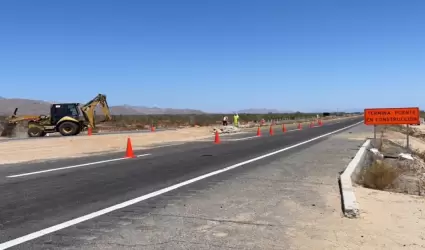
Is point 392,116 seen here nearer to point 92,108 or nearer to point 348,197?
point 348,197

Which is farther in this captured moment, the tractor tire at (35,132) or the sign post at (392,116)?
the tractor tire at (35,132)

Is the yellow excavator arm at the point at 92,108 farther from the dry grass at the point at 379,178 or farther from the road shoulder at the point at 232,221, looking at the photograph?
the dry grass at the point at 379,178

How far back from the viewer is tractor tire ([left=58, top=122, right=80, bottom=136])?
1240 inches

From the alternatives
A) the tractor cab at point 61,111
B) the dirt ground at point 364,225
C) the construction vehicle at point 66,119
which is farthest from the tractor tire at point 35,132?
the dirt ground at point 364,225

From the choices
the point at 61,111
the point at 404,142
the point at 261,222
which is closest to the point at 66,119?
the point at 61,111

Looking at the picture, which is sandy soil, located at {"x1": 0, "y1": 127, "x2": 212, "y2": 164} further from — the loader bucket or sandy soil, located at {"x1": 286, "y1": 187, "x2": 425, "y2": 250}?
sandy soil, located at {"x1": 286, "y1": 187, "x2": 425, "y2": 250}

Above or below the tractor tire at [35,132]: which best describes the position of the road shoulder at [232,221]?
below

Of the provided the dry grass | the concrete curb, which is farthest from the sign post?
the concrete curb

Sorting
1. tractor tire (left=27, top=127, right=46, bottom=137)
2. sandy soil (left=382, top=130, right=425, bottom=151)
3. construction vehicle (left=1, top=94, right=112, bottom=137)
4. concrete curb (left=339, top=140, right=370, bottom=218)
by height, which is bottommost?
sandy soil (left=382, top=130, right=425, bottom=151)

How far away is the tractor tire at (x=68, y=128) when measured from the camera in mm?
31500

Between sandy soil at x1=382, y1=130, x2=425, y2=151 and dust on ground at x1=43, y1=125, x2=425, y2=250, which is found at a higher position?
dust on ground at x1=43, y1=125, x2=425, y2=250

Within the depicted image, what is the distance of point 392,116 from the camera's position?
64.7ft

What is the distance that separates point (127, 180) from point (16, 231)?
15.6 ft

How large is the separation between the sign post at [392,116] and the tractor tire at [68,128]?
20.4 m
